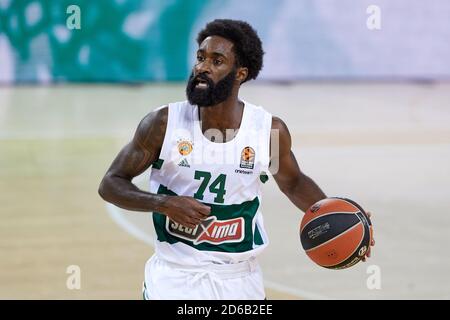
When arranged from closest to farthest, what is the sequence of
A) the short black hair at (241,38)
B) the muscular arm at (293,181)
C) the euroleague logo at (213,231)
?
the euroleague logo at (213,231) → the short black hair at (241,38) → the muscular arm at (293,181)

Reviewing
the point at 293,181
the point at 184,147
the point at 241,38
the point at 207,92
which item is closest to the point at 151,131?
the point at 184,147

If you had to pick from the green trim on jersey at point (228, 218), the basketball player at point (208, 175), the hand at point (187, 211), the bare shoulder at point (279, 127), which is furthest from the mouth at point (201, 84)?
the hand at point (187, 211)

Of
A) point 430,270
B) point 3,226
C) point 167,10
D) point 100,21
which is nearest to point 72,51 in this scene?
point 100,21

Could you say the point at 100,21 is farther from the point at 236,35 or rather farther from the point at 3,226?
the point at 236,35

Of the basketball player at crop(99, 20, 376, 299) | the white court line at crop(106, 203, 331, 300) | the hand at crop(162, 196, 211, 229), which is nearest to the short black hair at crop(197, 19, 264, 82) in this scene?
the basketball player at crop(99, 20, 376, 299)

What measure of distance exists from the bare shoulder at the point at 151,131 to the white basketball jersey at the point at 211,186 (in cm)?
4

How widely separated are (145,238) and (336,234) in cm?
452

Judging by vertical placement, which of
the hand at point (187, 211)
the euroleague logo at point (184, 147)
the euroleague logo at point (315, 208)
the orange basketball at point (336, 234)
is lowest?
the orange basketball at point (336, 234)

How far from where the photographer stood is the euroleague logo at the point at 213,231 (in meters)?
4.94

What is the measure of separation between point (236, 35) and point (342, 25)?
17.2m

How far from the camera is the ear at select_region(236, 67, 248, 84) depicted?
5.21 m

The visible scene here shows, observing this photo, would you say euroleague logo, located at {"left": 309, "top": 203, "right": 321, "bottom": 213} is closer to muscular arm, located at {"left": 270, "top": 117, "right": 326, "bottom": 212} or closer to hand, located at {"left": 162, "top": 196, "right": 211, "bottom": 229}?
muscular arm, located at {"left": 270, "top": 117, "right": 326, "bottom": 212}

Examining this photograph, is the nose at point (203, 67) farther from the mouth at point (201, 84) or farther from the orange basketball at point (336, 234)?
the orange basketball at point (336, 234)

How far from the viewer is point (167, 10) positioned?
2127 cm
